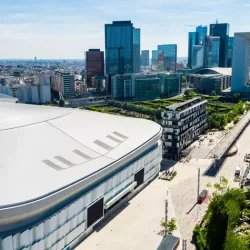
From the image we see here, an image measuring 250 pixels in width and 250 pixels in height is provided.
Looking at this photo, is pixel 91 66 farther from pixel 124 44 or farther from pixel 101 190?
pixel 101 190

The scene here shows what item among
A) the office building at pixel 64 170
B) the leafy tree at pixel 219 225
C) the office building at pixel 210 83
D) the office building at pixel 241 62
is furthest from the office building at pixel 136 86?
the leafy tree at pixel 219 225

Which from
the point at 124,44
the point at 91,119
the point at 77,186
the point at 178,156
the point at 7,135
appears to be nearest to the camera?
the point at 77,186

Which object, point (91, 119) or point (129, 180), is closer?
point (129, 180)

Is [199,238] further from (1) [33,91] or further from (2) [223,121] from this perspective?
(1) [33,91]

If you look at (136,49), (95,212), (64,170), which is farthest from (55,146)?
(136,49)

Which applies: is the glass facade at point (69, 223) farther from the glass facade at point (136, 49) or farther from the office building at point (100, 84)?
the glass facade at point (136, 49)

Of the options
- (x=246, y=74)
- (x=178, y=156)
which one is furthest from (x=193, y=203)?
(x=246, y=74)

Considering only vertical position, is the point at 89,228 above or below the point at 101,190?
below
